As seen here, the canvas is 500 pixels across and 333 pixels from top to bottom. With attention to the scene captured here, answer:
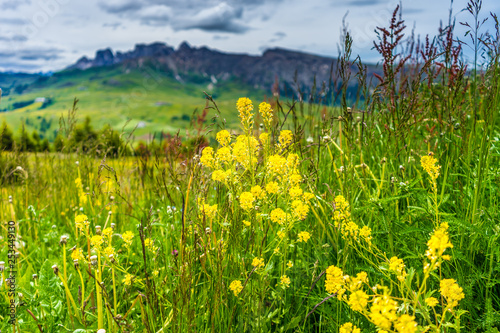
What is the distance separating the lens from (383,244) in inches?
92.8

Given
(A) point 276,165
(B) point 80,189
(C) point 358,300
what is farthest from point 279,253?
(B) point 80,189

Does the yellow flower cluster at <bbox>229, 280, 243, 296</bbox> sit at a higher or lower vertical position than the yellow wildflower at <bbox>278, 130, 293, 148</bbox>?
Answer: lower

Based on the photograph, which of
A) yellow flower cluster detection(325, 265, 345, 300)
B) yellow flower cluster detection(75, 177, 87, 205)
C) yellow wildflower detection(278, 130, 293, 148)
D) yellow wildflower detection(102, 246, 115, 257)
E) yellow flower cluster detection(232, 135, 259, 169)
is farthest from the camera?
yellow flower cluster detection(75, 177, 87, 205)

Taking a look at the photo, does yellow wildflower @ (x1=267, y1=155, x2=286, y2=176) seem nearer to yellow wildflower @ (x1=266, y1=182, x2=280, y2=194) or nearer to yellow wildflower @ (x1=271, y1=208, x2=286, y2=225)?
yellow wildflower @ (x1=266, y1=182, x2=280, y2=194)

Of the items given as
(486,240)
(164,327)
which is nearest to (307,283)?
(164,327)

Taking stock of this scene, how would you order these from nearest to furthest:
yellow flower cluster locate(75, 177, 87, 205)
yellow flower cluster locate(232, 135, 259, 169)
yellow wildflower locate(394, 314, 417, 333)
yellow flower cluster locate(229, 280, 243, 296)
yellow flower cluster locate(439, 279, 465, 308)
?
1. yellow wildflower locate(394, 314, 417, 333)
2. yellow flower cluster locate(439, 279, 465, 308)
3. yellow flower cluster locate(229, 280, 243, 296)
4. yellow flower cluster locate(232, 135, 259, 169)
5. yellow flower cluster locate(75, 177, 87, 205)

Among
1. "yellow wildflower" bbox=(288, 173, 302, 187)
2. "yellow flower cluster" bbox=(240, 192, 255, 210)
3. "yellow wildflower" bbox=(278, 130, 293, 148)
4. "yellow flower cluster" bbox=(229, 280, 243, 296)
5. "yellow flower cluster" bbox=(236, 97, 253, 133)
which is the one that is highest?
"yellow flower cluster" bbox=(236, 97, 253, 133)

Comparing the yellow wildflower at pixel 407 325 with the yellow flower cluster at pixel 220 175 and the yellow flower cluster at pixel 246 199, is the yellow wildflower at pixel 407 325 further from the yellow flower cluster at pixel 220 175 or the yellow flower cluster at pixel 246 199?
the yellow flower cluster at pixel 220 175

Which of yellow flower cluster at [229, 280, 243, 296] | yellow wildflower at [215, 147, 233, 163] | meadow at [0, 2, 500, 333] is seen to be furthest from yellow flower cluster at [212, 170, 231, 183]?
yellow flower cluster at [229, 280, 243, 296]

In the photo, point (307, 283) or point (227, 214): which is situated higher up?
point (227, 214)

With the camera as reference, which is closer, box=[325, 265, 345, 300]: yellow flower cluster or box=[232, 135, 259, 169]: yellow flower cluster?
box=[325, 265, 345, 300]: yellow flower cluster

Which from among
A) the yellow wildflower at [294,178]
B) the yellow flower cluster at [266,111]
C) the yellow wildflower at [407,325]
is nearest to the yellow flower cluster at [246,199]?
the yellow wildflower at [294,178]

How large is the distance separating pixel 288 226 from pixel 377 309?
0.93 m

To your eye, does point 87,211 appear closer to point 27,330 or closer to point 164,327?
point 27,330
